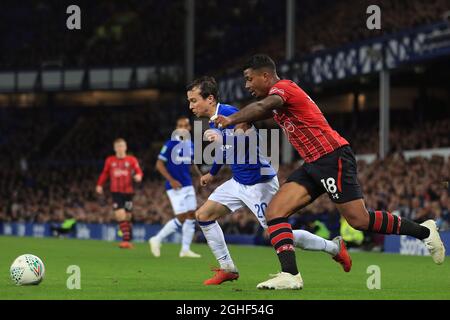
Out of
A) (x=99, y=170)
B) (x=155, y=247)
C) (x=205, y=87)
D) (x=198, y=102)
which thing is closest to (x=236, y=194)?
(x=198, y=102)

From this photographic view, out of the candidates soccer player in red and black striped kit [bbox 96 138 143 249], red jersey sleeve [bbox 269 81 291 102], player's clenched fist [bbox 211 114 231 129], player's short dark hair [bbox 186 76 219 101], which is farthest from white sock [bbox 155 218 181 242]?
player's clenched fist [bbox 211 114 231 129]

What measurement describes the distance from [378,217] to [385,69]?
1941 cm

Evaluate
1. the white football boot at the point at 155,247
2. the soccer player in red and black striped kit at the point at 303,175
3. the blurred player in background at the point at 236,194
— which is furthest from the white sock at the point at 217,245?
the white football boot at the point at 155,247

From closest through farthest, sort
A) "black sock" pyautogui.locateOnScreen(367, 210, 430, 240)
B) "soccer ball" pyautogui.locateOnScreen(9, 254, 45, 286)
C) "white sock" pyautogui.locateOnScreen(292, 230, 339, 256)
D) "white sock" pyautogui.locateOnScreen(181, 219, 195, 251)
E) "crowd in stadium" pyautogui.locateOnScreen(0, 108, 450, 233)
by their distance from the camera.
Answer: "black sock" pyautogui.locateOnScreen(367, 210, 430, 240) < "soccer ball" pyautogui.locateOnScreen(9, 254, 45, 286) < "white sock" pyautogui.locateOnScreen(292, 230, 339, 256) < "white sock" pyautogui.locateOnScreen(181, 219, 195, 251) < "crowd in stadium" pyautogui.locateOnScreen(0, 108, 450, 233)

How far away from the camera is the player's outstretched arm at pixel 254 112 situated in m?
8.08

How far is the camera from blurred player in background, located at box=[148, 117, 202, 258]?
1692 centimetres

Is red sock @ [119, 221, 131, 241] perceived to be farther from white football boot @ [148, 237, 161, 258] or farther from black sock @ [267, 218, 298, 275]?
black sock @ [267, 218, 298, 275]

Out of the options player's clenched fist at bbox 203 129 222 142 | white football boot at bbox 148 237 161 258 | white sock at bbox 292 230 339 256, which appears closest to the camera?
player's clenched fist at bbox 203 129 222 142

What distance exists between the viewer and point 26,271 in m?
9.36

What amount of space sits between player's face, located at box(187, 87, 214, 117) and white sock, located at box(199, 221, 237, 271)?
1.17 meters

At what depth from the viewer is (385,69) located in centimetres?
2797

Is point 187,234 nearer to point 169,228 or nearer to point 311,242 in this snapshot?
point 169,228

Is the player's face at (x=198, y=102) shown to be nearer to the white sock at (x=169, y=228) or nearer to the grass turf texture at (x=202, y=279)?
the grass turf texture at (x=202, y=279)

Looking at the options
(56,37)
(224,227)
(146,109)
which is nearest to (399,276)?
(224,227)
